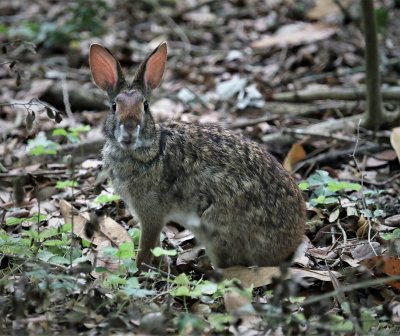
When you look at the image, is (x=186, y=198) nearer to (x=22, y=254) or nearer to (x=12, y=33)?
(x=22, y=254)

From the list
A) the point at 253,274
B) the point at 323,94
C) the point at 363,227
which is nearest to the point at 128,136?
the point at 253,274

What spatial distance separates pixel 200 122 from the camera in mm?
8031

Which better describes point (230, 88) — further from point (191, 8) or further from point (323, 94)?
point (191, 8)

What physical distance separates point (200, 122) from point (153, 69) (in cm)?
174

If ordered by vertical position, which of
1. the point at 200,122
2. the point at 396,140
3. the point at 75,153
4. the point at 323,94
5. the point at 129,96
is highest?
the point at 129,96

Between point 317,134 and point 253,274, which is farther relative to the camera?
point 317,134

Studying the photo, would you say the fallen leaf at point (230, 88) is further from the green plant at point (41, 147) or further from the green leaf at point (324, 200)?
the green leaf at point (324, 200)

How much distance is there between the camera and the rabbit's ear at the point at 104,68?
6.20 meters

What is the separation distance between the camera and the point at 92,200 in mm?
7398

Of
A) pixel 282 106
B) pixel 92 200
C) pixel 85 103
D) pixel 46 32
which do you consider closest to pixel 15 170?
pixel 92 200

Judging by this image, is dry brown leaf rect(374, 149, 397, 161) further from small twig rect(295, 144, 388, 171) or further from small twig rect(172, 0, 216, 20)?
small twig rect(172, 0, 216, 20)

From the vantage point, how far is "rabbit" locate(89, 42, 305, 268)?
602 cm

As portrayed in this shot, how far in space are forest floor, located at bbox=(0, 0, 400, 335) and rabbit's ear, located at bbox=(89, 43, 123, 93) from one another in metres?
0.60

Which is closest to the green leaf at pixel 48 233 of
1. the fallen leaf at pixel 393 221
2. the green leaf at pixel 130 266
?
the green leaf at pixel 130 266
